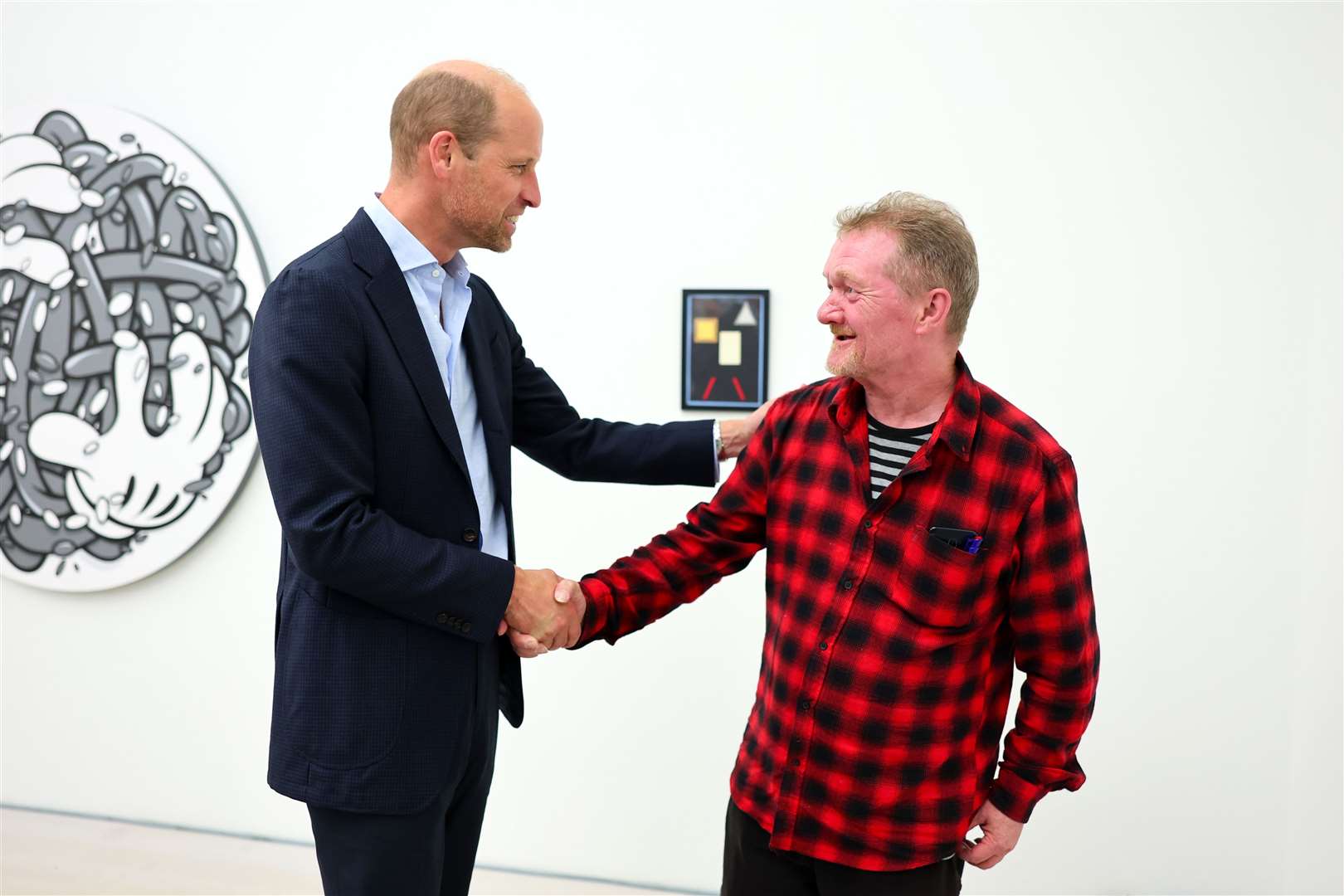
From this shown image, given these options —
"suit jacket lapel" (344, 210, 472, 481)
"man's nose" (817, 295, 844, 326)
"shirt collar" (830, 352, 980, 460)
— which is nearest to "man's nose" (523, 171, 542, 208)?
"suit jacket lapel" (344, 210, 472, 481)

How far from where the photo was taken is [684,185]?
9.09 feet

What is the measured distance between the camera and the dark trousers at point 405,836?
1664 millimetres

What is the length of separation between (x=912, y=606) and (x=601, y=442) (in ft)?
2.72

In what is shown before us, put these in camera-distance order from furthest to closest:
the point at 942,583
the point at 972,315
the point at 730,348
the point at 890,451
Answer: the point at 730,348 < the point at 972,315 < the point at 890,451 < the point at 942,583

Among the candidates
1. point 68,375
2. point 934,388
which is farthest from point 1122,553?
point 68,375

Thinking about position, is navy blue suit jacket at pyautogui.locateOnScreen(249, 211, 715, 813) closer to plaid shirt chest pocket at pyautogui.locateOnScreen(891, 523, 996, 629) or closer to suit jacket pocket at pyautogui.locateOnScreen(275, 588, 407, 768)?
suit jacket pocket at pyautogui.locateOnScreen(275, 588, 407, 768)

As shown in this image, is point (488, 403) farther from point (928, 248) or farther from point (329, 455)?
point (928, 248)

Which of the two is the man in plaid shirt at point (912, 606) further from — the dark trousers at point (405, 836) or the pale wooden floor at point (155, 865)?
the pale wooden floor at point (155, 865)

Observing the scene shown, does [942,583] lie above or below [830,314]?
below

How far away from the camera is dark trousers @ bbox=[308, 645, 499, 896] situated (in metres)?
1.66

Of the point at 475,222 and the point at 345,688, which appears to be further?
the point at 475,222

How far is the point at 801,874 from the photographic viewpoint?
5.49 feet

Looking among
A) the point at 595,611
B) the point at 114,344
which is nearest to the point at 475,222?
the point at 595,611

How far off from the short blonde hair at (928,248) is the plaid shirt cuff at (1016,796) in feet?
2.25
